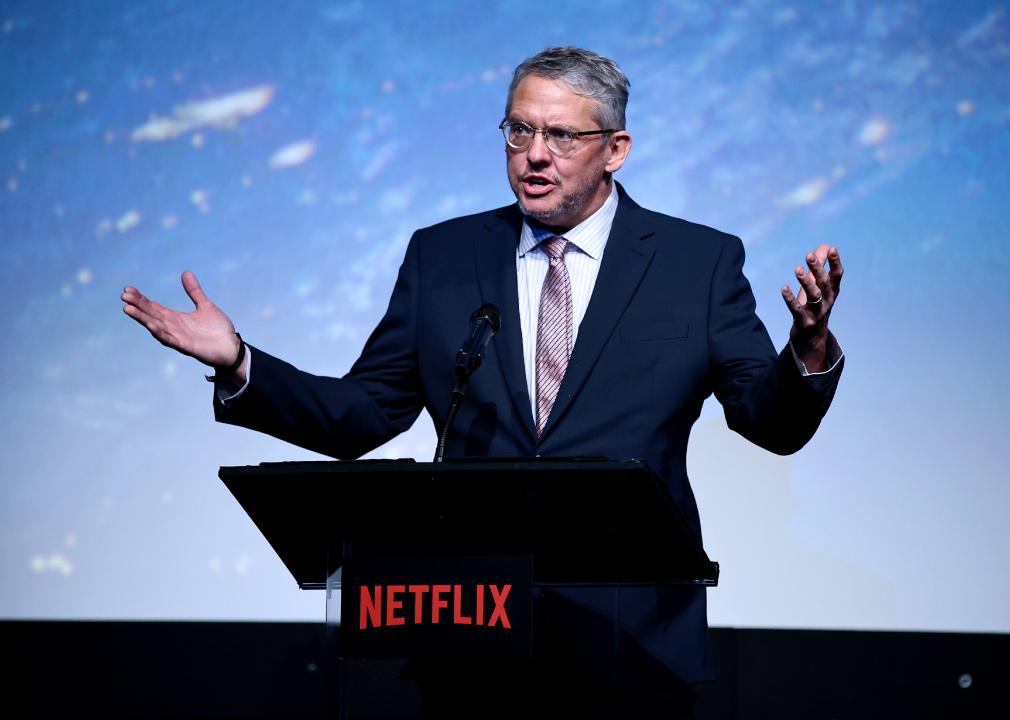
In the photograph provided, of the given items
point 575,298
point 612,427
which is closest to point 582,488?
point 612,427

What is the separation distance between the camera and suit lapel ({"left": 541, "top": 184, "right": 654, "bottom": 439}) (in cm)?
202

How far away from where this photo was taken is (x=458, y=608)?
1567mm

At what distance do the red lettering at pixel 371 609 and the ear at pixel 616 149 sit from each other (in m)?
1.11

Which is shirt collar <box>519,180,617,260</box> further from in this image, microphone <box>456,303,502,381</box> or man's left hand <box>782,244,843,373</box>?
man's left hand <box>782,244,843,373</box>

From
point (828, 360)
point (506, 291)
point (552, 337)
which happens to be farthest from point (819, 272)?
point (506, 291)

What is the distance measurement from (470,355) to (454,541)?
0.30 m

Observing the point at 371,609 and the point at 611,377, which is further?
the point at 611,377

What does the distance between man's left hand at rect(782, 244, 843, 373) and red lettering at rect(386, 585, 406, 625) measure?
2.12ft

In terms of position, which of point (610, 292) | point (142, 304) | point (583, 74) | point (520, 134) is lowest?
point (142, 304)

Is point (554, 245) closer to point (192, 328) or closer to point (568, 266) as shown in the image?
point (568, 266)

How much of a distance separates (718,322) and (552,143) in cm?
46

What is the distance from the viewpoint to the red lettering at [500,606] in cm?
155

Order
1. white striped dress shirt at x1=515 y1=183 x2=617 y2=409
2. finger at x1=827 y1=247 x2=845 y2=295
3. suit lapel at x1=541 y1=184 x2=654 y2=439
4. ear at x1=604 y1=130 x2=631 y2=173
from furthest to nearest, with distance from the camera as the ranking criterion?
ear at x1=604 y1=130 x2=631 y2=173 < white striped dress shirt at x1=515 y1=183 x2=617 y2=409 < suit lapel at x1=541 y1=184 x2=654 y2=439 < finger at x1=827 y1=247 x2=845 y2=295

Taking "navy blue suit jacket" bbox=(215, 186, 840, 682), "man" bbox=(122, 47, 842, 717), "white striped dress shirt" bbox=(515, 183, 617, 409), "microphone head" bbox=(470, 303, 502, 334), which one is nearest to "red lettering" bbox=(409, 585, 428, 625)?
"man" bbox=(122, 47, 842, 717)
